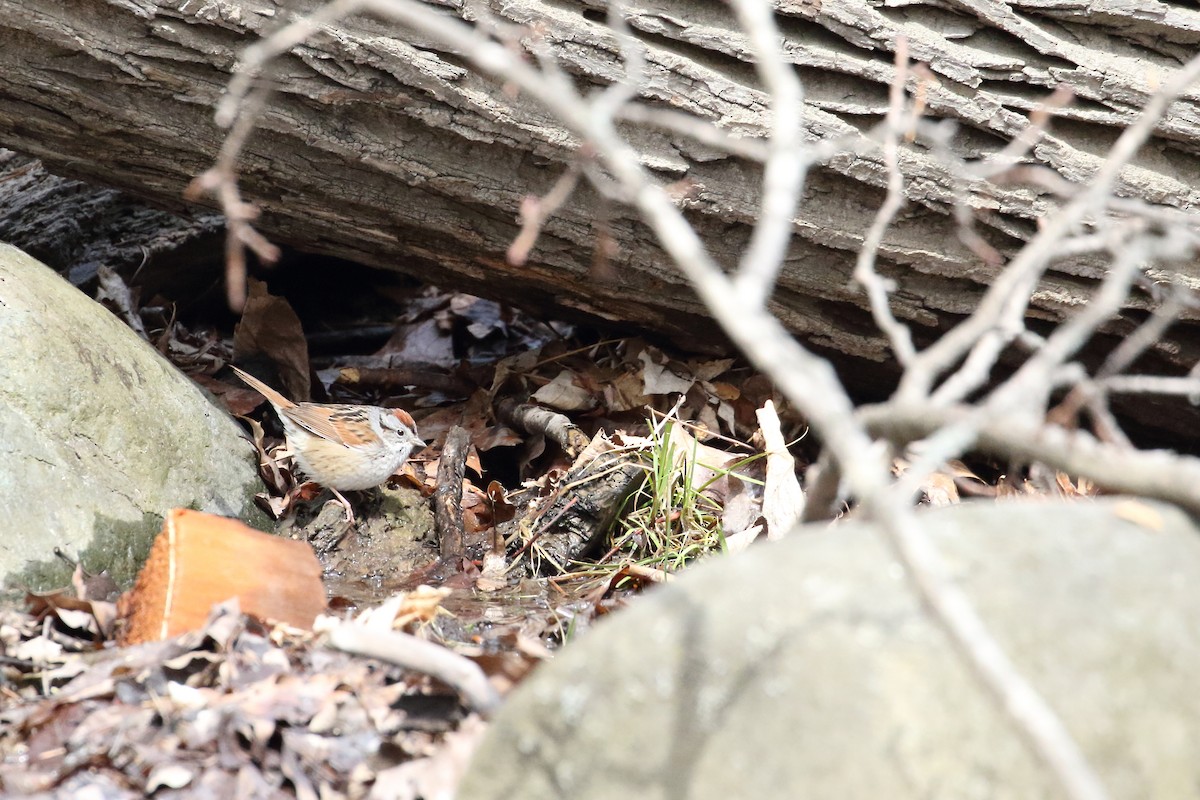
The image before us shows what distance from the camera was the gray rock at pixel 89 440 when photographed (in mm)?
4176

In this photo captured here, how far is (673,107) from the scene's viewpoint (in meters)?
4.33

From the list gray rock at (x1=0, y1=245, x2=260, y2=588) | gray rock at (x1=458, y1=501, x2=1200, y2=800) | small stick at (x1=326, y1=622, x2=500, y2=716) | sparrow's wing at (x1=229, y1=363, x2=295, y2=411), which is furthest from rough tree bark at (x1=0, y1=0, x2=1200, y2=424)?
small stick at (x1=326, y1=622, x2=500, y2=716)

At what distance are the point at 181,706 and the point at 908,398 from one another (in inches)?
83.8

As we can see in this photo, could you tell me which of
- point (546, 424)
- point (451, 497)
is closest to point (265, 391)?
point (451, 497)

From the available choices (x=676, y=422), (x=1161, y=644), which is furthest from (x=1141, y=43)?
(x=1161, y=644)

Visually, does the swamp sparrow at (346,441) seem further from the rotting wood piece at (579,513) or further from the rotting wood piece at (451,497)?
the rotting wood piece at (579,513)

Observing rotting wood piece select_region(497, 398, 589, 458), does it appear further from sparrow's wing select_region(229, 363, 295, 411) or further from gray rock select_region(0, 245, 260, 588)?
gray rock select_region(0, 245, 260, 588)

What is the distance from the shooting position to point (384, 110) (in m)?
4.51

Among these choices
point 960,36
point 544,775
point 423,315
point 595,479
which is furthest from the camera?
point 423,315

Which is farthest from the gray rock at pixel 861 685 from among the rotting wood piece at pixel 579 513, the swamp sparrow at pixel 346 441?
the swamp sparrow at pixel 346 441

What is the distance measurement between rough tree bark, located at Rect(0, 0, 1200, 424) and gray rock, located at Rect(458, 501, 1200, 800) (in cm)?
220

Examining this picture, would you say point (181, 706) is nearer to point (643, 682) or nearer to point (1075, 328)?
point (643, 682)

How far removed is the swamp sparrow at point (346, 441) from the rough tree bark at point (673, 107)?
40.9 inches

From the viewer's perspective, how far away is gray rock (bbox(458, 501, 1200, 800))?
1.95m
